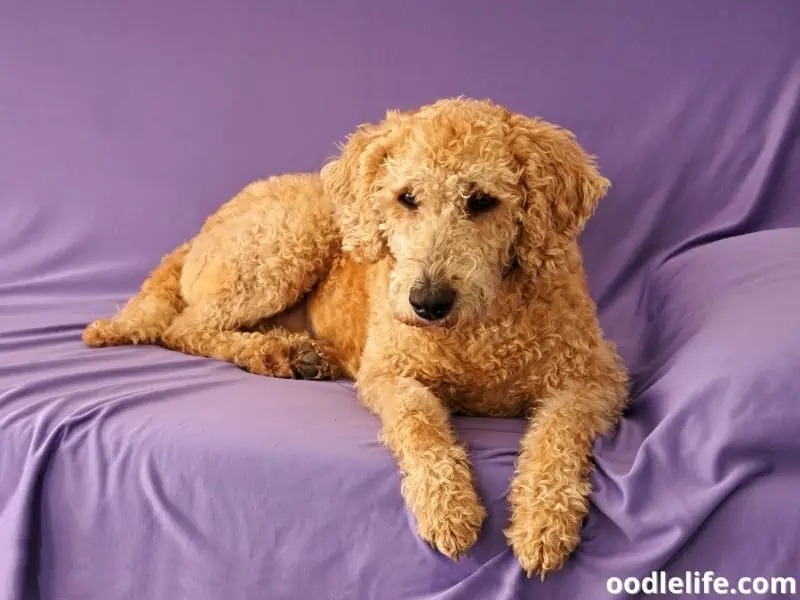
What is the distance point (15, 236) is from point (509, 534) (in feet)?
8.06

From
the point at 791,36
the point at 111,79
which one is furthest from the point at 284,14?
the point at 791,36

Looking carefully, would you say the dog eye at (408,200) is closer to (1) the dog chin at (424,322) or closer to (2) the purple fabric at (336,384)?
(1) the dog chin at (424,322)

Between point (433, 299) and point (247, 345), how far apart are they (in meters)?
0.90

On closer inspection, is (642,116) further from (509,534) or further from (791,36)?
(509,534)

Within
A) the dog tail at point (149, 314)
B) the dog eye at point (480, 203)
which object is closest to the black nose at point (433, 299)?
the dog eye at point (480, 203)

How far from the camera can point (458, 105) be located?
1.77m

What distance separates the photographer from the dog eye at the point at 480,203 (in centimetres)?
168

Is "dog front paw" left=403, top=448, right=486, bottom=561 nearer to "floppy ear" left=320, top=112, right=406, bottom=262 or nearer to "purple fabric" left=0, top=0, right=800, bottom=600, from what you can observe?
"purple fabric" left=0, top=0, right=800, bottom=600

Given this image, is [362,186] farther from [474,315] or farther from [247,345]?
[247,345]

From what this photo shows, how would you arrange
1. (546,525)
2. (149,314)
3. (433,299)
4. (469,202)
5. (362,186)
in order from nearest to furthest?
(546,525) < (433,299) < (469,202) < (362,186) < (149,314)

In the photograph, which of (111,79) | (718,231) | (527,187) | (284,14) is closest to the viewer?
(527,187)

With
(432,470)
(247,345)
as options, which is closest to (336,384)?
(247,345)

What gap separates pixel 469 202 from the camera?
1.68 meters

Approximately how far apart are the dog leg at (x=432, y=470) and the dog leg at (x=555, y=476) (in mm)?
92
